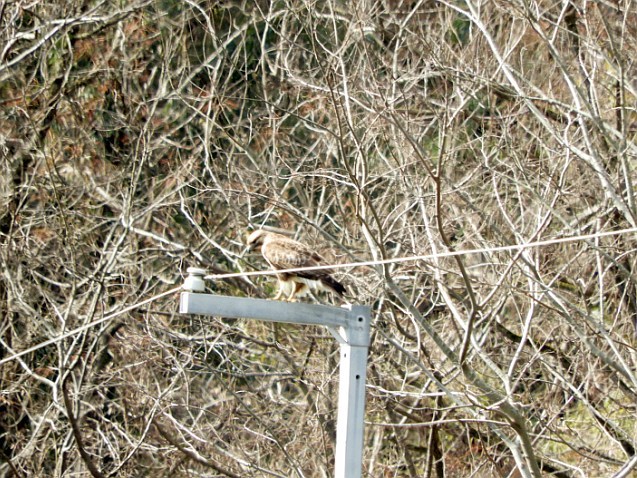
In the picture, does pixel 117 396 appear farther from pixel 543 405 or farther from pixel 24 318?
pixel 543 405

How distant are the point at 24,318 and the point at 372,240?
5730mm

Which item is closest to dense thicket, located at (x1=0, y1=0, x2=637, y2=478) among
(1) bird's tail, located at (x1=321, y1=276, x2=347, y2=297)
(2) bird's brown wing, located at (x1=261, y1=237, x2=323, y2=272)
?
(2) bird's brown wing, located at (x1=261, y1=237, x2=323, y2=272)

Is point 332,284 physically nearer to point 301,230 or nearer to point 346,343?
point 346,343

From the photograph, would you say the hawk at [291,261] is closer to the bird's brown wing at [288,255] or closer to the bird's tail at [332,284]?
the bird's brown wing at [288,255]

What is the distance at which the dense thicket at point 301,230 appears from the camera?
26.9 ft

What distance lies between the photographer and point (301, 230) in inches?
410

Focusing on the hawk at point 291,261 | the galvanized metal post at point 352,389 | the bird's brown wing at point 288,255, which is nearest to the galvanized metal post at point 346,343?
the galvanized metal post at point 352,389

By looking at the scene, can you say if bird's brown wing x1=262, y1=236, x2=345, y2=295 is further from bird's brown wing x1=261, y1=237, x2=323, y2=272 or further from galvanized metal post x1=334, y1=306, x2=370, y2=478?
galvanized metal post x1=334, y1=306, x2=370, y2=478

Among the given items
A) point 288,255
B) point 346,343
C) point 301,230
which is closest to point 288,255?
point 288,255

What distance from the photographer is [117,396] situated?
482 inches

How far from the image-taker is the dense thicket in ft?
26.9

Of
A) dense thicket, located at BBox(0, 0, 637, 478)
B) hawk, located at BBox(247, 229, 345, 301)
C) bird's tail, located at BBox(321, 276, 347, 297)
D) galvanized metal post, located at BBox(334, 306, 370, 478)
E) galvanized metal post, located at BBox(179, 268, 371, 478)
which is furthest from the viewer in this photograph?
dense thicket, located at BBox(0, 0, 637, 478)

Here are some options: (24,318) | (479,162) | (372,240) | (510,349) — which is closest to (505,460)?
(510,349)

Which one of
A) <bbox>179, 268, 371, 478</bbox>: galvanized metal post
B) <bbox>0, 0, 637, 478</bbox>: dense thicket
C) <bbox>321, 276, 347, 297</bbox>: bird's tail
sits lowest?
<bbox>0, 0, 637, 478</bbox>: dense thicket
